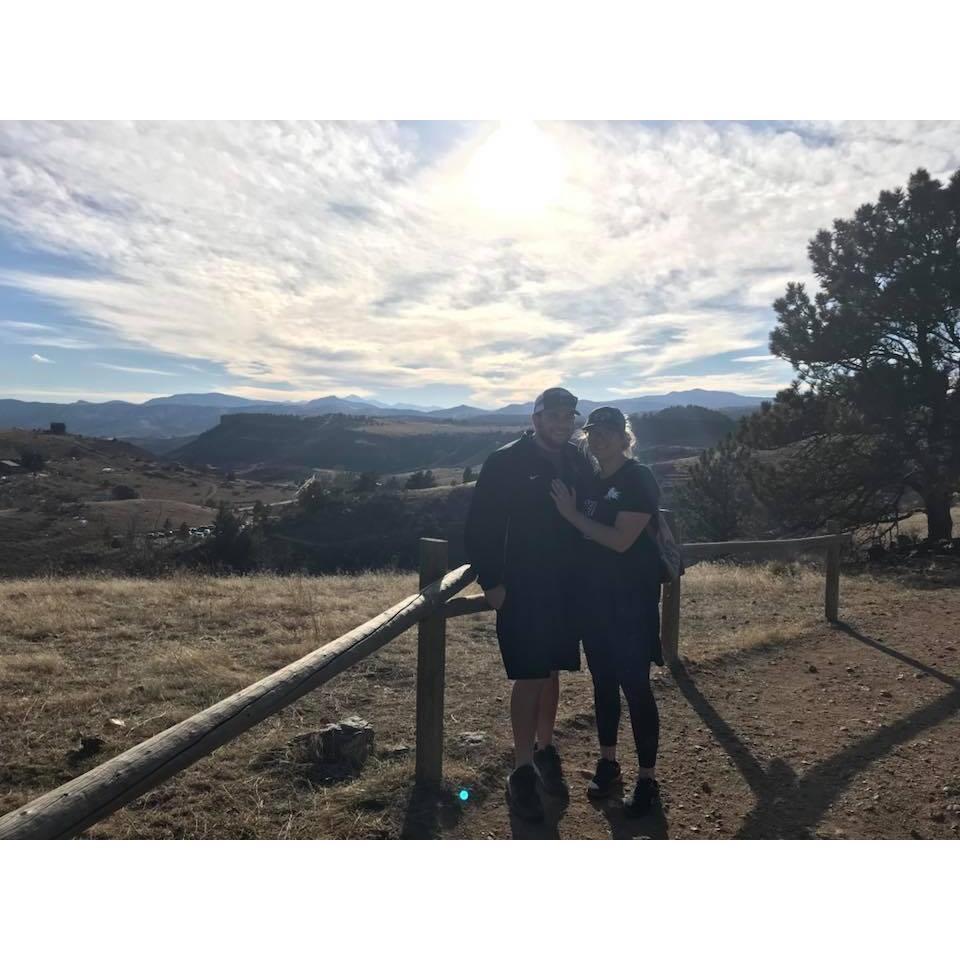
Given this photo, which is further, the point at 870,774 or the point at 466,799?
the point at 870,774

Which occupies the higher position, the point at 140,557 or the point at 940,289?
the point at 940,289

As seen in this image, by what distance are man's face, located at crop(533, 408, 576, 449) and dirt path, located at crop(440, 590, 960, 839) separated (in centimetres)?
190

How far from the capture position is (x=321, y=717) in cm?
450

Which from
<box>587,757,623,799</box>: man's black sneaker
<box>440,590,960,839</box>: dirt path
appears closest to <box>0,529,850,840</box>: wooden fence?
<box>440,590,960,839</box>: dirt path

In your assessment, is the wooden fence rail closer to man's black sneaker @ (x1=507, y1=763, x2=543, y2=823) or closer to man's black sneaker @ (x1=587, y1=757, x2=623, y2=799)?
man's black sneaker @ (x1=507, y1=763, x2=543, y2=823)

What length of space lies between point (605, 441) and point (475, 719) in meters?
2.46

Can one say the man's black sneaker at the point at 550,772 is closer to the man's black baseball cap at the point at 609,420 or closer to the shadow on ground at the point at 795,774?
the shadow on ground at the point at 795,774

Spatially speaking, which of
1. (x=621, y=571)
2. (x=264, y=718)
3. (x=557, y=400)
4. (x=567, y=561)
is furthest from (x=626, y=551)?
(x=264, y=718)

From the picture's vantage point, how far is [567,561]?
3119 mm

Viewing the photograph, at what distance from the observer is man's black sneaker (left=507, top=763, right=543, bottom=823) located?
3098 mm

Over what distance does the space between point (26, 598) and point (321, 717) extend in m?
5.85

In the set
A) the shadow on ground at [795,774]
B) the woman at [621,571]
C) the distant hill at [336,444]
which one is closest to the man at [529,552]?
the woman at [621,571]

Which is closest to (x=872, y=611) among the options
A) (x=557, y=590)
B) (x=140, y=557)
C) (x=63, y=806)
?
(x=557, y=590)
